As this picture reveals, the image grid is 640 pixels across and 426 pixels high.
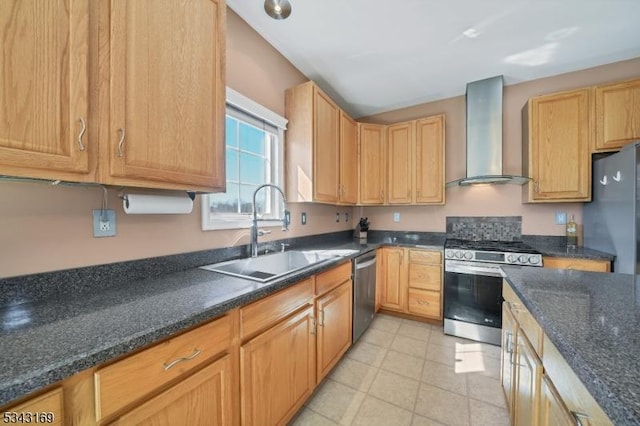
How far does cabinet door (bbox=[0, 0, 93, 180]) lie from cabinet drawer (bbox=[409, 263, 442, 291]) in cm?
284

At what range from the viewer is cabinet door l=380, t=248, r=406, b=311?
9.34 ft

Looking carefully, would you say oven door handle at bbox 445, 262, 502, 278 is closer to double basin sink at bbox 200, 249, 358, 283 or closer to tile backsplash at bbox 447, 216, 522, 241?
tile backsplash at bbox 447, 216, 522, 241

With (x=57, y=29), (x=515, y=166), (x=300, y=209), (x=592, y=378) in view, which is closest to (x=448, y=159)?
(x=515, y=166)

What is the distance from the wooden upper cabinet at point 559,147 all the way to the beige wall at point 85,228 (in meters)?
2.75

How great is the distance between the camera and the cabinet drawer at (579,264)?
77.0 inches

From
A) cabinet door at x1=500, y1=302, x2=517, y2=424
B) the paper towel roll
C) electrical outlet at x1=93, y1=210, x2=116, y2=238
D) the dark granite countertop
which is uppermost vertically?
the paper towel roll

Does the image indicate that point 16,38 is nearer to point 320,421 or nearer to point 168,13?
point 168,13

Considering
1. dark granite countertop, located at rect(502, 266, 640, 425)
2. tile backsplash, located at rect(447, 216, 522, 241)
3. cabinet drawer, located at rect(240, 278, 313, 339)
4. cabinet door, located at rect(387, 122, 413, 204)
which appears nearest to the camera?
dark granite countertop, located at rect(502, 266, 640, 425)

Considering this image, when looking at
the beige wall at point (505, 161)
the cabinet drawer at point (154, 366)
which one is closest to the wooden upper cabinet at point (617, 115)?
the beige wall at point (505, 161)

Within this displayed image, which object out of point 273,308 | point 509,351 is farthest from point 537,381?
point 273,308

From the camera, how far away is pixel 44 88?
2.47ft

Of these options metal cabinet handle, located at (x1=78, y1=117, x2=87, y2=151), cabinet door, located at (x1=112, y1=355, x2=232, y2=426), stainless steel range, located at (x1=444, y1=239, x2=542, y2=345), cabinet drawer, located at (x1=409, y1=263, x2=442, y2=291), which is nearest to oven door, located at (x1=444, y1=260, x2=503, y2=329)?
stainless steel range, located at (x1=444, y1=239, x2=542, y2=345)

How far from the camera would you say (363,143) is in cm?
311

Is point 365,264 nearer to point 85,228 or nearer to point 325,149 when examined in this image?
point 325,149
